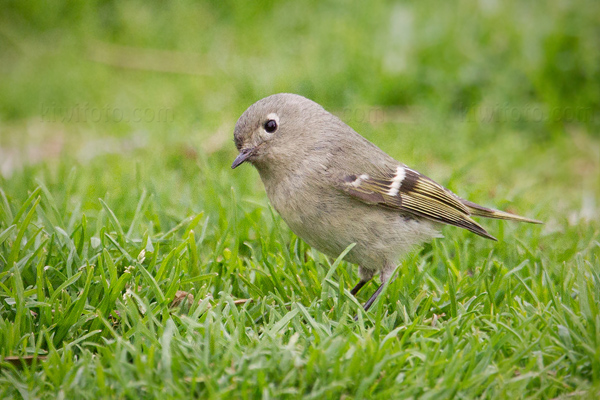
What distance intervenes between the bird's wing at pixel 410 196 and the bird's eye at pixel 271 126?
0.50m

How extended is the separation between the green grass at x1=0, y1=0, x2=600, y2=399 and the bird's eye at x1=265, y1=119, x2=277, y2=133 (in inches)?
20.2

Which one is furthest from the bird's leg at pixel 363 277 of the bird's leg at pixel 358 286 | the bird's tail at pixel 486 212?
the bird's tail at pixel 486 212

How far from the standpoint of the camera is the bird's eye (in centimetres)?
361

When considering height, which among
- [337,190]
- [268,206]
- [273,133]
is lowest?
[268,206]

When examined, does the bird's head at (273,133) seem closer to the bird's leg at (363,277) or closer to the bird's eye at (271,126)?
the bird's eye at (271,126)

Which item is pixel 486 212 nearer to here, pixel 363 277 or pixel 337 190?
pixel 363 277

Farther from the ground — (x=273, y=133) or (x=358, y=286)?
(x=273, y=133)

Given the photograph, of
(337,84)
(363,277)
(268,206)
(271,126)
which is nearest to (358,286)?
(363,277)

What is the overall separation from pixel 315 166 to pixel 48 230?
5.00 ft

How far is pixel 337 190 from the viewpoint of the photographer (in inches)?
136

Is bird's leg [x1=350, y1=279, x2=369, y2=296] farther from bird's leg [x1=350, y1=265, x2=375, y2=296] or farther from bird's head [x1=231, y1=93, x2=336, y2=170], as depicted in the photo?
bird's head [x1=231, y1=93, x2=336, y2=170]

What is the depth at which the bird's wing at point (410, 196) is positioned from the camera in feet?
11.5

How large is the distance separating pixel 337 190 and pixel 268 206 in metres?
0.74

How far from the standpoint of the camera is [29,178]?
15.4ft
